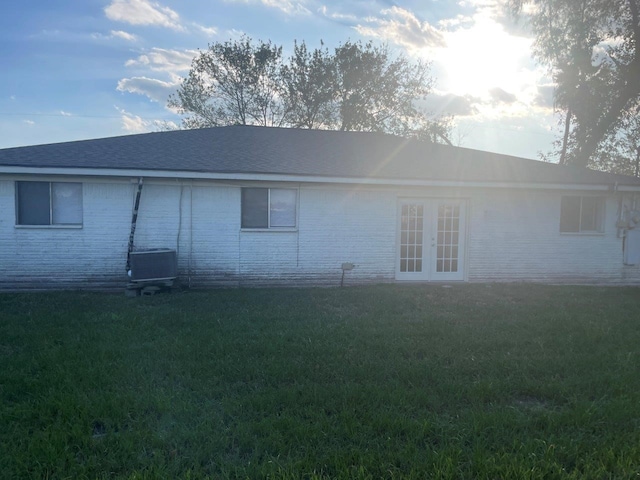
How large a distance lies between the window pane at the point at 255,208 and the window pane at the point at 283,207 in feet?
0.52

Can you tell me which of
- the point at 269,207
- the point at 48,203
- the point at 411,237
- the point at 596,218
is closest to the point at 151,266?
the point at 48,203

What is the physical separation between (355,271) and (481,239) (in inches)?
127

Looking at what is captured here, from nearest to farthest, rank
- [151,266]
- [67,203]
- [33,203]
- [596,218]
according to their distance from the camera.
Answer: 1. [151,266]
2. [33,203]
3. [67,203]
4. [596,218]

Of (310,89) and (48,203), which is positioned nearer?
(48,203)

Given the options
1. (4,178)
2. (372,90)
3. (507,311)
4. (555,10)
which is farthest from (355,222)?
(372,90)

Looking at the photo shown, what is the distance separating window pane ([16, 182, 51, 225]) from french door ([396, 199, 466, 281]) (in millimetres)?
7802

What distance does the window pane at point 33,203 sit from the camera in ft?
34.4

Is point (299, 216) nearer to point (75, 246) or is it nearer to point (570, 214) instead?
point (75, 246)

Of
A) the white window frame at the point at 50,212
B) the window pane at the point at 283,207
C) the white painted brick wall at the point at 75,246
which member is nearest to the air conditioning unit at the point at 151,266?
the white painted brick wall at the point at 75,246

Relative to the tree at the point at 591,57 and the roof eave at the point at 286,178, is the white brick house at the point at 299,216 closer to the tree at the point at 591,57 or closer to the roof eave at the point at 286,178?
the roof eave at the point at 286,178

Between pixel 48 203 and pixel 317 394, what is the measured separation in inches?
336

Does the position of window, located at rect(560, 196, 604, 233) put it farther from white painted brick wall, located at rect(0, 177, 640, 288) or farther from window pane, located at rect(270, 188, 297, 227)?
window pane, located at rect(270, 188, 297, 227)

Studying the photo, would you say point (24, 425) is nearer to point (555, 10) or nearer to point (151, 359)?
point (151, 359)

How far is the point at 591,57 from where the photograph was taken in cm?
2012
